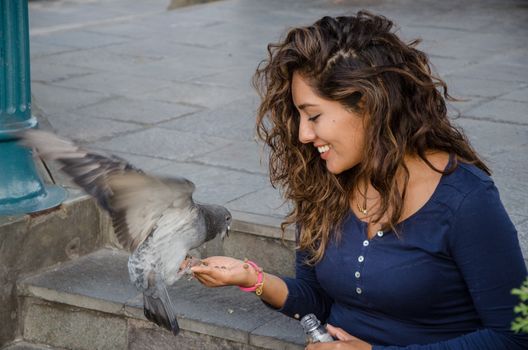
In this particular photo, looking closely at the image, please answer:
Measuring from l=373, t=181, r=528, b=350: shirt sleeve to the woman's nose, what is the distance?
1.64ft

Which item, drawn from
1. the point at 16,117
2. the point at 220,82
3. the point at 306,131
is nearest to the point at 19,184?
the point at 16,117

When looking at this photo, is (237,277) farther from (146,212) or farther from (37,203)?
(37,203)

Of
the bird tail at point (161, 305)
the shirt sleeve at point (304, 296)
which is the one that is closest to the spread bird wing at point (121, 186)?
the bird tail at point (161, 305)

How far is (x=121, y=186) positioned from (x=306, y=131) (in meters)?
0.77

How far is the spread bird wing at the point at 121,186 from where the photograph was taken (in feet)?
10.7

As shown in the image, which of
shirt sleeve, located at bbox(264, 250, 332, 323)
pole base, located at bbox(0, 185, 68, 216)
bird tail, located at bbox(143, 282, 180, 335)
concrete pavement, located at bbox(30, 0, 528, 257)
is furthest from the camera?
concrete pavement, located at bbox(30, 0, 528, 257)

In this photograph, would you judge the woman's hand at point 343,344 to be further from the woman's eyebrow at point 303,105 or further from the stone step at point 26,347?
the stone step at point 26,347

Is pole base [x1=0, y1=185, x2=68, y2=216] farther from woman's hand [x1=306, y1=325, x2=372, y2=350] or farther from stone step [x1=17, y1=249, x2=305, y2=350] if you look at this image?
woman's hand [x1=306, y1=325, x2=372, y2=350]

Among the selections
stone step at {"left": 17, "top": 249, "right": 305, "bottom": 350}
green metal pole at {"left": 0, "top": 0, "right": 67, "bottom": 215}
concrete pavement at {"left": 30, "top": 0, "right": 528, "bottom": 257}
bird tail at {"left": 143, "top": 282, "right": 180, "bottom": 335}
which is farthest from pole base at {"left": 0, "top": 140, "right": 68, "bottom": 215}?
bird tail at {"left": 143, "top": 282, "right": 180, "bottom": 335}

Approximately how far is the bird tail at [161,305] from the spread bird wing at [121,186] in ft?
0.58

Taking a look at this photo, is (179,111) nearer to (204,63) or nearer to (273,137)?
→ (204,63)

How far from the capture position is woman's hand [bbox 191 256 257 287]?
312 cm

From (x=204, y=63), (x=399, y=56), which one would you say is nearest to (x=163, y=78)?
(x=204, y=63)

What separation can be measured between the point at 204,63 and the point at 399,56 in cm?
569
